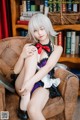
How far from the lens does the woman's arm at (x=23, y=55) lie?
5.91 ft

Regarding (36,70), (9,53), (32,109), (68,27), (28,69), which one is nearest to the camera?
(32,109)

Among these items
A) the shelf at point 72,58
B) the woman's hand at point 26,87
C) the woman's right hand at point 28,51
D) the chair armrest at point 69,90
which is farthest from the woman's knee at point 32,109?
the shelf at point 72,58

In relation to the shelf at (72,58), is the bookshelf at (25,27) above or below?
above

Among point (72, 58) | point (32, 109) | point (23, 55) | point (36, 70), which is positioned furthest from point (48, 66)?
point (72, 58)

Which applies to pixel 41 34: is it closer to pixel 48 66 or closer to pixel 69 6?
pixel 48 66

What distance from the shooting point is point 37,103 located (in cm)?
166

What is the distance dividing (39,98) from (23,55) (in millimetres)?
357

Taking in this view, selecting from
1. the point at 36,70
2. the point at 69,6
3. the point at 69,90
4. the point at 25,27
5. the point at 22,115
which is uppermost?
the point at 69,6

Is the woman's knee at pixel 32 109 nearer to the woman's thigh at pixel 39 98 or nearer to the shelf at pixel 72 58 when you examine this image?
the woman's thigh at pixel 39 98

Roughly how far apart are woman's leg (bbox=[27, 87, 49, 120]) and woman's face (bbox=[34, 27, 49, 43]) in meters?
0.37

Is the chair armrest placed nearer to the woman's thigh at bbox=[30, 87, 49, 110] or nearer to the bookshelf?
the woman's thigh at bbox=[30, 87, 49, 110]

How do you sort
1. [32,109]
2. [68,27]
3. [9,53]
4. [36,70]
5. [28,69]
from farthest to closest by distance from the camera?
[68,27] → [9,53] → [36,70] → [28,69] → [32,109]

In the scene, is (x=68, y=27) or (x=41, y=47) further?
(x=68, y=27)

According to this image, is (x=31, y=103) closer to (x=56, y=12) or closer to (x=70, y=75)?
(x=70, y=75)
